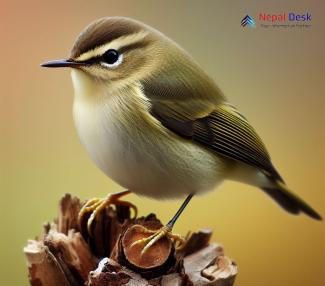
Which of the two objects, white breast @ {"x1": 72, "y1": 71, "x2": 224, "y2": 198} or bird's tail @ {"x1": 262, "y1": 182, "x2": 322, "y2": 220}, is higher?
white breast @ {"x1": 72, "y1": 71, "x2": 224, "y2": 198}

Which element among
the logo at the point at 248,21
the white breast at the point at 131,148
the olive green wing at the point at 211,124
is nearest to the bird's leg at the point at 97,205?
the white breast at the point at 131,148

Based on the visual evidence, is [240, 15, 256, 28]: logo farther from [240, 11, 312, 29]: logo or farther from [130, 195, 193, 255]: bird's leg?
[130, 195, 193, 255]: bird's leg

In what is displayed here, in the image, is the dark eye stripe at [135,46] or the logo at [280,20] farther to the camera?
the logo at [280,20]

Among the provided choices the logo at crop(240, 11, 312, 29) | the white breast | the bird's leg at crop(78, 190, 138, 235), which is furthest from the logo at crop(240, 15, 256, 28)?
the bird's leg at crop(78, 190, 138, 235)

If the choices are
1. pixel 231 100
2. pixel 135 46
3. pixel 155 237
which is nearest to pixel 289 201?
pixel 231 100

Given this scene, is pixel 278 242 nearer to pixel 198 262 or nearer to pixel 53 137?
pixel 198 262

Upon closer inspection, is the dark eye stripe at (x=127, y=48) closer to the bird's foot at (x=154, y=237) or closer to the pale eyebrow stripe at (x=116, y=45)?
the pale eyebrow stripe at (x=116, y=45)
